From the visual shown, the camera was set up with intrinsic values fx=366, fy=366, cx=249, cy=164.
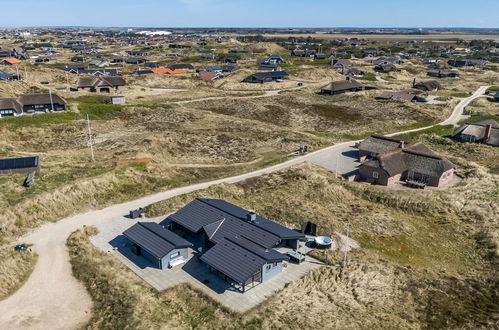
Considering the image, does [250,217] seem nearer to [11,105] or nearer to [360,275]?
[360,275]

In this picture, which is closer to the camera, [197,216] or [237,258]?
[237,258]

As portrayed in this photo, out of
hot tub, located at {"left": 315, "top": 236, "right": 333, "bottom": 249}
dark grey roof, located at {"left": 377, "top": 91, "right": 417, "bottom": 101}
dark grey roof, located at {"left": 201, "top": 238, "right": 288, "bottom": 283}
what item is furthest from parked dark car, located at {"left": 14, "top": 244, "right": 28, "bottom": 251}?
dark grey roof, located at {"left": 377, "top": 91, "right": 417, "bottom": 101}

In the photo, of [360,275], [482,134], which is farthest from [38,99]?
[482,134]

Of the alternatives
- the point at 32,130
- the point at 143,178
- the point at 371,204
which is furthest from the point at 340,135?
the point at 32,130

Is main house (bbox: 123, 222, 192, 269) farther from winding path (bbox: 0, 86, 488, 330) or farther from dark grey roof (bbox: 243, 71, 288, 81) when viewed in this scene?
dark grey roof (bbox: 243, 71, 288, 81)

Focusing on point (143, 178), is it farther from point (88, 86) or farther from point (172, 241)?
point (88, 86)

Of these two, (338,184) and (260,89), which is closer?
(338,184)
